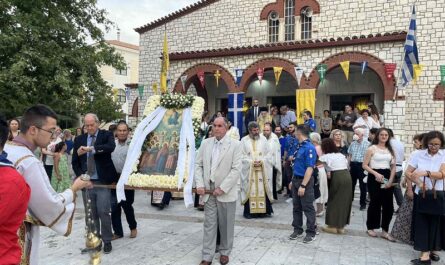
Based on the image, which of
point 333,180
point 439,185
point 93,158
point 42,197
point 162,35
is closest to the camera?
point 42,197

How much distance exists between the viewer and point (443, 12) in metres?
13.3

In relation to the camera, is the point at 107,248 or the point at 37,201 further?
the point at 107,248

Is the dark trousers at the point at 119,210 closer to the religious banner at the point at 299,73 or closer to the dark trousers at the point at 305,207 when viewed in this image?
the dark trousers at the point at 305,207

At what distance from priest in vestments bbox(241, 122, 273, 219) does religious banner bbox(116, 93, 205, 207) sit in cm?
191

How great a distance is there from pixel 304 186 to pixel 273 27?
12.1 metres

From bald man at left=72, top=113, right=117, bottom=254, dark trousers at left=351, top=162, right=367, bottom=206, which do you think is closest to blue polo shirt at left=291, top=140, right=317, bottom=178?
dark trousers at left=351, top=162, right=367, bottom=206

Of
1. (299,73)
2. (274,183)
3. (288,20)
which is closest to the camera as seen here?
(274,183)

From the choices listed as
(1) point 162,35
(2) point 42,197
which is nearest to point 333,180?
(2) point 42,197

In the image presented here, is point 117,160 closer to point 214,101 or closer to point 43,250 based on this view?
point 43,250

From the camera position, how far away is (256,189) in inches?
303

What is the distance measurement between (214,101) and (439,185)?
14377 mm

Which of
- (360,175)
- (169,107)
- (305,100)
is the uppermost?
(305,100)

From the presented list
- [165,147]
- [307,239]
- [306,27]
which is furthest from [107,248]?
[306,27]

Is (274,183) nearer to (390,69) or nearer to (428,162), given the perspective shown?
(428,162)
